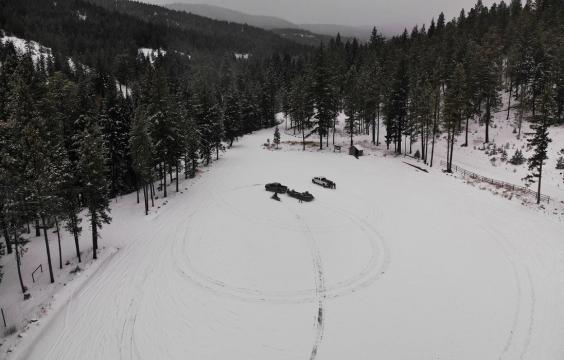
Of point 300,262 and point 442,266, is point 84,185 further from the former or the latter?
point 442,266

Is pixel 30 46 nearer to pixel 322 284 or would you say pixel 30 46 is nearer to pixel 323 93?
pixel 323 93

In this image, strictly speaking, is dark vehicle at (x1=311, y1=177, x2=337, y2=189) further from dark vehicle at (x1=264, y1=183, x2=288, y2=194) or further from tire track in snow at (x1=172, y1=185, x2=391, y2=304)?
tire track in snow at (x1=172, y1=185, x2=391, y2=304)

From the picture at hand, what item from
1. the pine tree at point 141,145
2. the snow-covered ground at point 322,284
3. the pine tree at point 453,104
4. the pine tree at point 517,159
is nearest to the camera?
the snow-covered ground at point 322,284

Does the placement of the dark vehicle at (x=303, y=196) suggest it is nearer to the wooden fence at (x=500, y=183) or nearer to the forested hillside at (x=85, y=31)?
the wooden fence at (x=500, y=183)

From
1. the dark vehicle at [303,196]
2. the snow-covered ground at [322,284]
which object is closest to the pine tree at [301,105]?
the dark vehicle at [303,196]

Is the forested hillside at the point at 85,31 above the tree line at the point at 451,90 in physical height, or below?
above

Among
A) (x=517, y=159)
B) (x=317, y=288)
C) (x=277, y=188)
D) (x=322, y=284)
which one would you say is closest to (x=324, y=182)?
(x=277, y=188)

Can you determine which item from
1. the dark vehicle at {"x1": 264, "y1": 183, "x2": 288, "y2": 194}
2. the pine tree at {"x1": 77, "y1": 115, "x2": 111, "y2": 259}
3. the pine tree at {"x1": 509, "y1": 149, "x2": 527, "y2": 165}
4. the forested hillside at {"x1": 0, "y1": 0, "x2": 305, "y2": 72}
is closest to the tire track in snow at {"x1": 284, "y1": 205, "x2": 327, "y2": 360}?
the dark vehicle at {"x1": 264, "y1": 183, "x2": 288, "y2": 194}
